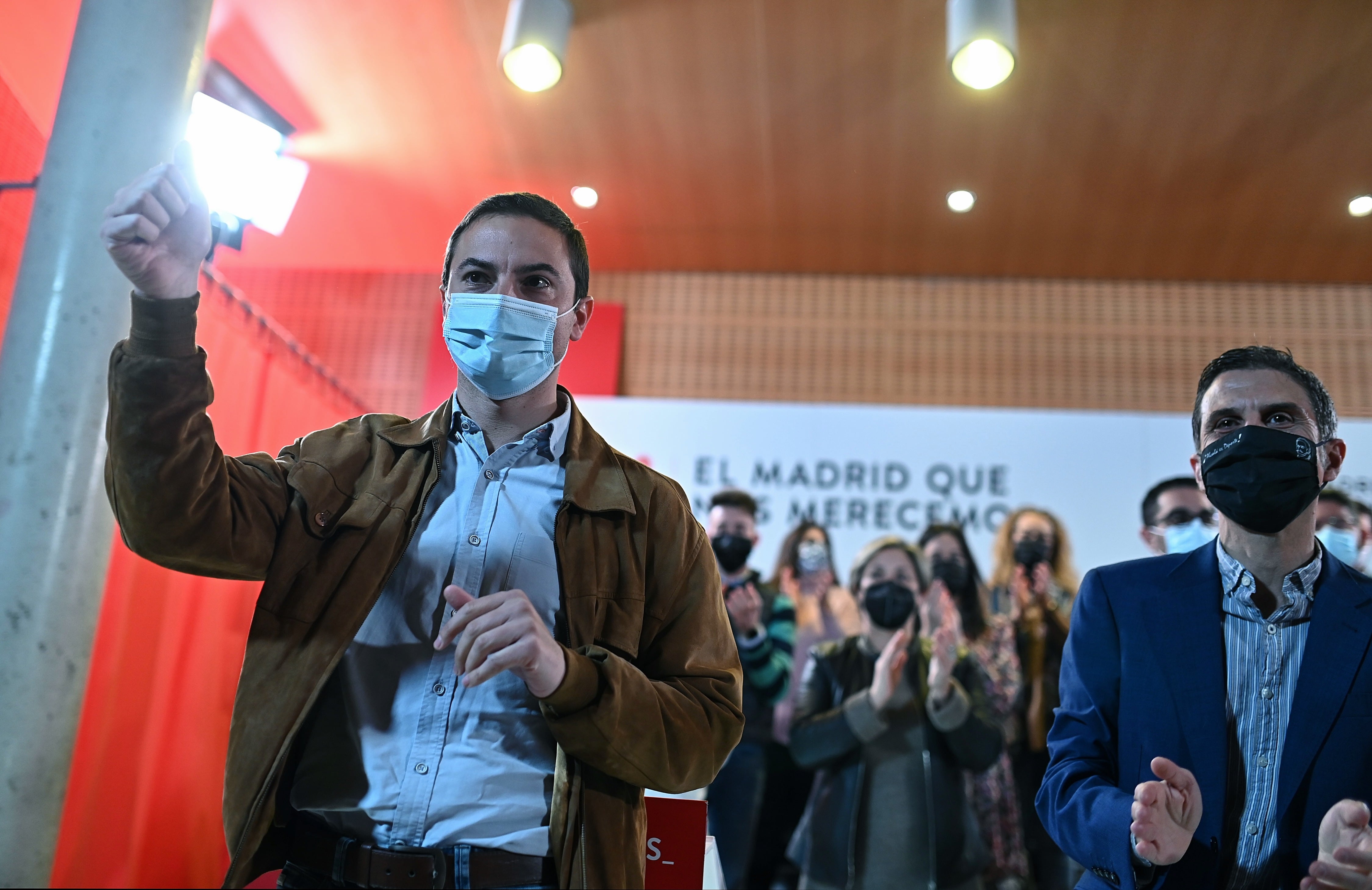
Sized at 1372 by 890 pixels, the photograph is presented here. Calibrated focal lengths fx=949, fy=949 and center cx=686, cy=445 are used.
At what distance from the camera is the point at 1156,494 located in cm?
490

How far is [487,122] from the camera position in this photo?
15.9ft

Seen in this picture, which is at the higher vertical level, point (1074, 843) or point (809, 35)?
point (809, 35)

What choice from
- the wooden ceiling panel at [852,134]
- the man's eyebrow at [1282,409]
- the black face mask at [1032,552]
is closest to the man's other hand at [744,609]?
the black face mask at [1032,552]

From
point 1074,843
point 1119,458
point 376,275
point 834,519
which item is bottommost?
point 1074,843

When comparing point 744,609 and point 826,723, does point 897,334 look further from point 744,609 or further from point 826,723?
point 826,723

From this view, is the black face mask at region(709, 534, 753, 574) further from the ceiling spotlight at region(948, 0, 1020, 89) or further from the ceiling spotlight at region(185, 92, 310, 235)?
the ceiling spotlight at region(185, 92, 310, 235)

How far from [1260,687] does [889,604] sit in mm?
3062

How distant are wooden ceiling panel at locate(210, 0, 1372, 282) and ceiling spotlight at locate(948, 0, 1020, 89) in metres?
0.19

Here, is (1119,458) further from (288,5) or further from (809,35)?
(288,5)

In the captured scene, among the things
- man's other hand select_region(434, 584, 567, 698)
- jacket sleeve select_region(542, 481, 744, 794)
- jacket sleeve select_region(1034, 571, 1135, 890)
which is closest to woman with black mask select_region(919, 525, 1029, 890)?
jacket sleeve select_region(1034, 571, 1135, 890)

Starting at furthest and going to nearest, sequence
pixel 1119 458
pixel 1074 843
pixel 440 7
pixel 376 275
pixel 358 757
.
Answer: pixel 376 275 < pixel 1119 458 < pixel 440 7 < pixel 1074 843 < pixel 358 757

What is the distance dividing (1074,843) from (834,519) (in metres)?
3.49

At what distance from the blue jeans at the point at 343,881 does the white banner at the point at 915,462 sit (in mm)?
3752

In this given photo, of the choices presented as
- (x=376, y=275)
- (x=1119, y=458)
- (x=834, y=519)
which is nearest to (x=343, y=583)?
(x=834, y=519)
